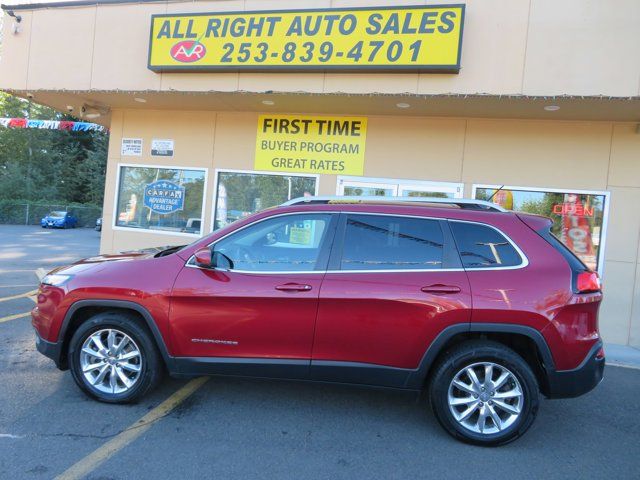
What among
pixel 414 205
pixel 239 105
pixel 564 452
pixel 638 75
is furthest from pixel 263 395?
pixel 638 75

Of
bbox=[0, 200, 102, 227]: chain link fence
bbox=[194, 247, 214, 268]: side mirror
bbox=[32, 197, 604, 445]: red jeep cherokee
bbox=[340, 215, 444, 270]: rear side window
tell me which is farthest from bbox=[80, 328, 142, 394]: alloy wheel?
bbox=[0, 200, 102, 227]: chain link fence

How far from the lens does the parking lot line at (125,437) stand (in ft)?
A: 9.79

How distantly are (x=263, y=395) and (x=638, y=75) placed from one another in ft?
20.0

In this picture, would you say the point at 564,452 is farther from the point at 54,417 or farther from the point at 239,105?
the point at 239,105

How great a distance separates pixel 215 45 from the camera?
288 inches

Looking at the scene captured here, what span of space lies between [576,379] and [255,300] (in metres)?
2.47

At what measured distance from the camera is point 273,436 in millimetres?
3535

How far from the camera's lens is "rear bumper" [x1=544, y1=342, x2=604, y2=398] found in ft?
11.3

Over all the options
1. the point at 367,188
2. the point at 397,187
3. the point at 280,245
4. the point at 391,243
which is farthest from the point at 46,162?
the point at 391,243

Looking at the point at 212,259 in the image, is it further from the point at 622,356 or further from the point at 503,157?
the point at 622,356

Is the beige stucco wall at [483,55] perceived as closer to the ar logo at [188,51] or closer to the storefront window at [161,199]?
the ar logo at [188,51]

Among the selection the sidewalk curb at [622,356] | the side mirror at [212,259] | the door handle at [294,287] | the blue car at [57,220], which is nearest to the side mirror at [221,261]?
the side mirror at [212,259]

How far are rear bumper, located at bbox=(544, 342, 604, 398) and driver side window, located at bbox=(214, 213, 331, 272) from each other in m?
1.92

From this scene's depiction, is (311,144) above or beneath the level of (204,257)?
above
